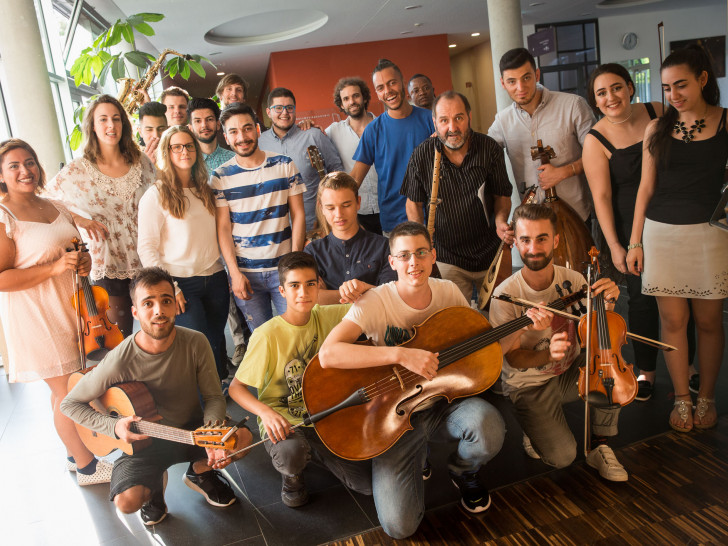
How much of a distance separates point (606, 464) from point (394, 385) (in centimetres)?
90

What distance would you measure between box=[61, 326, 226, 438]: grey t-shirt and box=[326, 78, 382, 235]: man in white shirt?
6.08ft

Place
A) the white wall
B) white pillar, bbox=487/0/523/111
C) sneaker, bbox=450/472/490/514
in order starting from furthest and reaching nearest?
1. the white wall
2. white pillar, bbox=487/0/523/111
3. sneaker, bbox=450/472/490/514

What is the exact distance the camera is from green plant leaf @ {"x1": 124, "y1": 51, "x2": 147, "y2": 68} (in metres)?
4.02

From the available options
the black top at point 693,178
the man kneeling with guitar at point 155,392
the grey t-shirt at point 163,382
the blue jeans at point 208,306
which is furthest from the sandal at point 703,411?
the blue jeans at point 208,306

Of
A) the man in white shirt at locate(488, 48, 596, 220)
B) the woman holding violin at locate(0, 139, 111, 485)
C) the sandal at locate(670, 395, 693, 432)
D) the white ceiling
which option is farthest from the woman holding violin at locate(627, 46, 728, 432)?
the white ceiling

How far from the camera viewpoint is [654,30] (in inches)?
488

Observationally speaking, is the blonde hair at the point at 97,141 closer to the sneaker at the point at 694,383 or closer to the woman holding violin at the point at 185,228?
the woman holding violin at the point at 185,228

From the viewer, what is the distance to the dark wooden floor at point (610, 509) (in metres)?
1.95

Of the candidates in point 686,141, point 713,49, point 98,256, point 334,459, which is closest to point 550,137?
point 686,141

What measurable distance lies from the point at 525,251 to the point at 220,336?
64.6 inches

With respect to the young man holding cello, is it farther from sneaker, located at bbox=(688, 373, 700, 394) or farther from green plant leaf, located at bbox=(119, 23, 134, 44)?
green plant leaf, located at bbox=(119, 23, 134, 44)

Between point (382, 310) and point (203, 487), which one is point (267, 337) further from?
point (203, 487)

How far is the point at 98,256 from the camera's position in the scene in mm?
2748

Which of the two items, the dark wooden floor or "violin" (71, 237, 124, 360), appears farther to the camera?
"violin" (71, 237, 124, 360)
